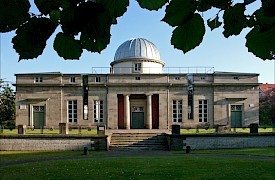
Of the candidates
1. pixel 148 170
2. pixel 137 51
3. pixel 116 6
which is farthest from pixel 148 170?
pixel 137 51

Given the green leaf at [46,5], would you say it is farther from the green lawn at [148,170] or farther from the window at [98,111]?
the window at [98,111]

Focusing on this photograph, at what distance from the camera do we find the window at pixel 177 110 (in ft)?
111

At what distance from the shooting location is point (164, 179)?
11680 millimetres

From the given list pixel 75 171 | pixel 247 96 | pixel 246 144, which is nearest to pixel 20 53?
pixel 75 171

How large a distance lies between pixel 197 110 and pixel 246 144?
10.2 m

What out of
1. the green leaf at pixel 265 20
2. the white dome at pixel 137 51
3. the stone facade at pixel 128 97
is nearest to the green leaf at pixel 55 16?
the green leaf at pixel 265 20

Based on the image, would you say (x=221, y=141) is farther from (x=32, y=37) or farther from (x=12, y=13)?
(x=12, y=13)

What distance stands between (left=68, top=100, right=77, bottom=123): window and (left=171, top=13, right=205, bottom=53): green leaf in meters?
33.2

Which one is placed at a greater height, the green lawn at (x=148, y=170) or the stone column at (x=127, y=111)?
the stone column at (x=127, y=111)

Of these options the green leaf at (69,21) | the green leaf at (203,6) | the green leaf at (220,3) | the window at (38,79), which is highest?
the window at (38,79)

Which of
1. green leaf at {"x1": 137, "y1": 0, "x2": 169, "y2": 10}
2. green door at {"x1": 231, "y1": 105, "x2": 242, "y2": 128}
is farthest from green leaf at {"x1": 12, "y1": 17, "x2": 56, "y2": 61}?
green door at {"x1": 231, "y1": 105, "x2": 242, "y2": 128}

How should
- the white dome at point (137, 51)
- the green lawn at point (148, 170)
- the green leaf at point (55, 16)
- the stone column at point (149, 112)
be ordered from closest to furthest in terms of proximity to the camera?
Result: the green leaf at point (55, 16)
the green lawn at point (148, 170)
the stone column at point (149, 112)
the white dome at point (137, 51)

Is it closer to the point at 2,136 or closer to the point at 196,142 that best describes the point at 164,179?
the point at 196,142

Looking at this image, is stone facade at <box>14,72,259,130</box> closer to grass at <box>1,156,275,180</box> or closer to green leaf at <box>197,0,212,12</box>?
grass at <box>1,156,275,180</box>
